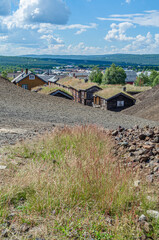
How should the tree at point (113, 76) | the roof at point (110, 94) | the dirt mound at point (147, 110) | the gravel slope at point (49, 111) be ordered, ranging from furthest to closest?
the tree at point (113, 76)
the roof at point (110, 94)
the dirt mound at point (147, 110)
the gravel slope at point (49, 111)

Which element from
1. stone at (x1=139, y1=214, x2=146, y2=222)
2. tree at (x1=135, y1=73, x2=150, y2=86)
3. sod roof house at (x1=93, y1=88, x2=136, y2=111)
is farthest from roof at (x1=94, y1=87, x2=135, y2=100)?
tree at (x1=135, y1=73, x2=150, y2=86)

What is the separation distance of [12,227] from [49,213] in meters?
0.52

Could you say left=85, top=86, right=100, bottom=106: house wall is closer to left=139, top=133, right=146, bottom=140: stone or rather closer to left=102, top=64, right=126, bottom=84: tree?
left=102, top=64, right=126, bottom=84: tree

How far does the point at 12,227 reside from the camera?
10.5ft

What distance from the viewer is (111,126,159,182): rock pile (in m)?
5.64

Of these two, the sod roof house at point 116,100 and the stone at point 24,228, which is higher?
the stone at point 24,228

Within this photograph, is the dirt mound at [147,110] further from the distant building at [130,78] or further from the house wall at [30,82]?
the distant building at [130,78]

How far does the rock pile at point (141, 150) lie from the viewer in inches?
222

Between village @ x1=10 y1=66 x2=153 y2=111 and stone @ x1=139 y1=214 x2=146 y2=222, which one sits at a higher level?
stone @ x1=139 y1=214 x2=146 y2=222

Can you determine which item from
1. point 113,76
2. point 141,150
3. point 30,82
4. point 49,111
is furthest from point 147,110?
point 113,76

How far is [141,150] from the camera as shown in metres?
6.53

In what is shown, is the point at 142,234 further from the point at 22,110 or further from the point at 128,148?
the point at 22,110

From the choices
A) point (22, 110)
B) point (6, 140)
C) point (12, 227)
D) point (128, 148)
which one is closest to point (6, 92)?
point (22, 110)

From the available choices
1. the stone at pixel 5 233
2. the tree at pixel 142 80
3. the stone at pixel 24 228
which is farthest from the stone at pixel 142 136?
the tree at pixel 142 80
